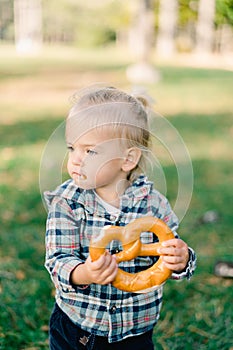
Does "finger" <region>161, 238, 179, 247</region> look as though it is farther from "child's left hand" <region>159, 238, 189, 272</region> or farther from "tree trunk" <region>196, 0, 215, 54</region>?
"tree trunk" <region>196, 0, 215, 54</region>

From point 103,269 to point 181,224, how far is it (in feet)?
10.9

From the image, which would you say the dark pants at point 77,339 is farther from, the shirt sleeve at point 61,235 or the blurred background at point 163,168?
the blurred background at point 163,168

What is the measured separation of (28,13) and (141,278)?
3111cm

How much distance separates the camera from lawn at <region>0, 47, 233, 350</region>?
11.0 feet

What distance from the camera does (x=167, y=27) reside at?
26.4 m

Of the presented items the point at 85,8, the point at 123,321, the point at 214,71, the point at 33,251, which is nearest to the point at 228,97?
the point at 214,71

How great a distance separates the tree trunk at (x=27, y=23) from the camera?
31.1m

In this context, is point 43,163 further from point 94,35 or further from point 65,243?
point 94,35

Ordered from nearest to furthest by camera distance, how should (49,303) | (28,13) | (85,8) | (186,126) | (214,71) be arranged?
(49,303), (186,126), (214,71), (28,13), (85,8)

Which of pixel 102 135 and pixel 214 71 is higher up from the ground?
pixel 102 135

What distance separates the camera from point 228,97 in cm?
1420

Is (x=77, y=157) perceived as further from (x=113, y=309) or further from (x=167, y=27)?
(x=167, y=27)

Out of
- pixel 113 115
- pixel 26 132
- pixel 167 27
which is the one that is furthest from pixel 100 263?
pixel 167 27

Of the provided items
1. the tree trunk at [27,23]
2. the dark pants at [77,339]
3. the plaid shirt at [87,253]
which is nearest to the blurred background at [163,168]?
the plaid shirt at [87,253]
